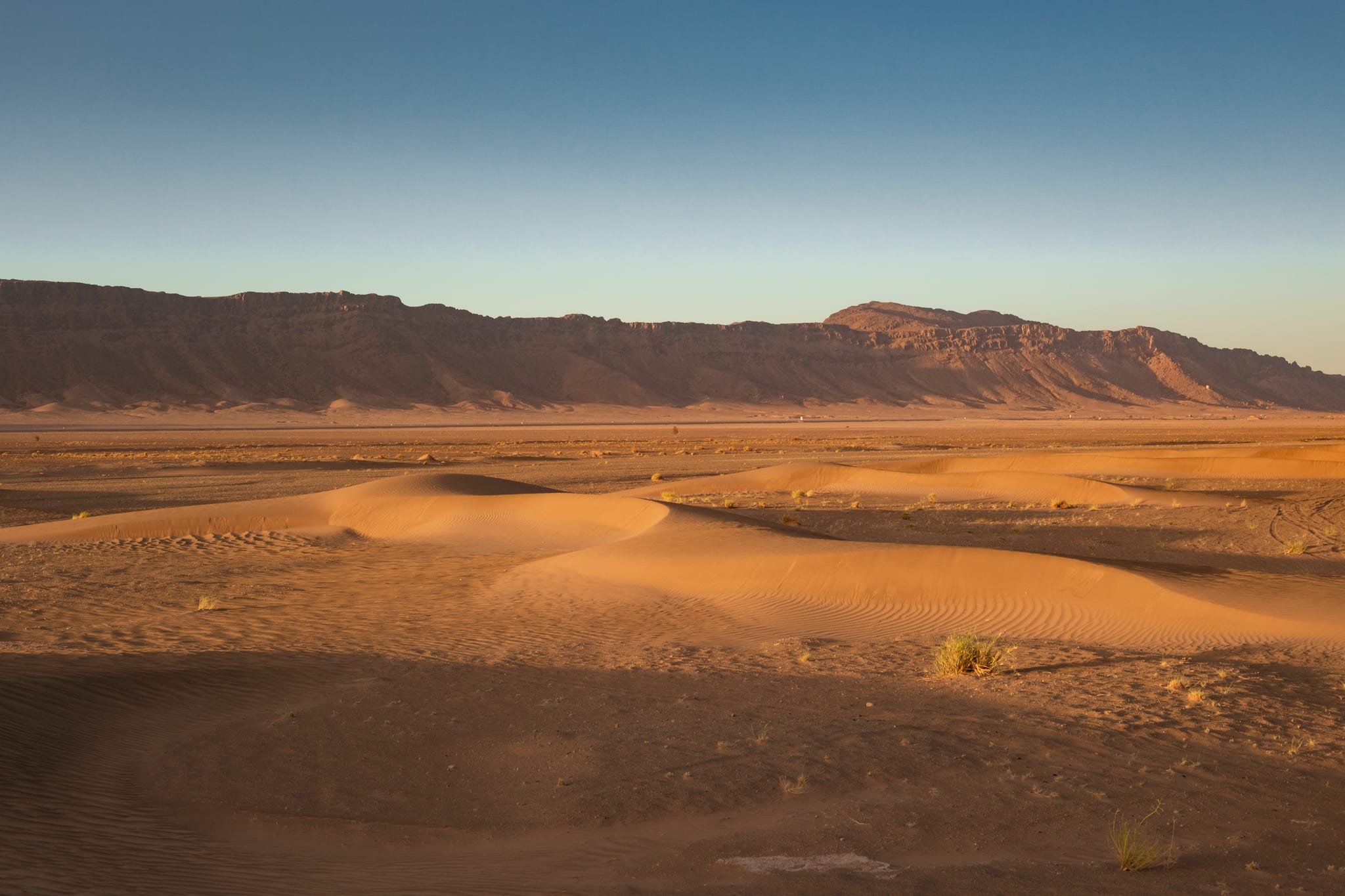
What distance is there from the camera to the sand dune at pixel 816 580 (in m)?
11.7

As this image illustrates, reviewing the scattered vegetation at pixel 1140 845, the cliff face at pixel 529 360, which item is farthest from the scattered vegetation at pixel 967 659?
the cliff face at pixel 529 360

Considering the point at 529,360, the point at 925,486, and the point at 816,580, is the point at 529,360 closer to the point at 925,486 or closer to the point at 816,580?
the point at 925,486

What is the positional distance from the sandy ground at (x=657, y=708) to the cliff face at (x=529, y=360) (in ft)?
365

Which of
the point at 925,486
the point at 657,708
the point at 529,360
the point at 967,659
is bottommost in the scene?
the point at 657,708

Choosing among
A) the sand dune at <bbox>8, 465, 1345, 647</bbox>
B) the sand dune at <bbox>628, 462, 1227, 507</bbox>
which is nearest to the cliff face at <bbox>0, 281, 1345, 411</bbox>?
the sand dune at <bbox>628, 462, 1227, 507</bbox>

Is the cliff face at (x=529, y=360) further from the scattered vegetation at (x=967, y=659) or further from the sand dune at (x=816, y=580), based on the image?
the scattered vegetation at (x=967, y=659)

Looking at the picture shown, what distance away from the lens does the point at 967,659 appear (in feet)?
31.2

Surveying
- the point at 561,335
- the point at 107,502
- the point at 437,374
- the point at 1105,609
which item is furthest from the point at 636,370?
the point at 1105,609

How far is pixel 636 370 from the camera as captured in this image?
15375 centimetres

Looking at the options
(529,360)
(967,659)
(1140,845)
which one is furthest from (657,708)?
(529,360)

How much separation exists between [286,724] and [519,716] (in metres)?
1.77

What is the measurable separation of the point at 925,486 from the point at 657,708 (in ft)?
80.1

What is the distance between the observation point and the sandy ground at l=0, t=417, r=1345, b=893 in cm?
529

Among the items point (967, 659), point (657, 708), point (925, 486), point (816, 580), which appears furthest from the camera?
point (925, 486)
